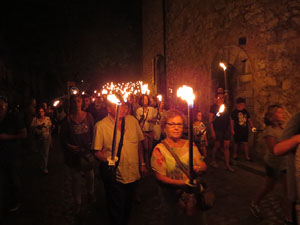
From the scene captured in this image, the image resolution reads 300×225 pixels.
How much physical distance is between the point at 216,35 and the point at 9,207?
344 inches

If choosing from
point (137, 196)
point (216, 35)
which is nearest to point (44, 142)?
point (137, 196)

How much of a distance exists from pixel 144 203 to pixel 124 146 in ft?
5.87

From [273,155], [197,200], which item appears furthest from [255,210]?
[197,200]

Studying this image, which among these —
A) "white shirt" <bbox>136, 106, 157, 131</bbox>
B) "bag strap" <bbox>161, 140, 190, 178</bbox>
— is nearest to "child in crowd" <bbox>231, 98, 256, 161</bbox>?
"white shirt" <bbox>136, 106, 157, 131</bbox>

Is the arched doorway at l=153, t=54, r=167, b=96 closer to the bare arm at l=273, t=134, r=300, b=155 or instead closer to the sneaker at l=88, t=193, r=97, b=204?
the sneaker at l=88, t=193, r=97, b=204

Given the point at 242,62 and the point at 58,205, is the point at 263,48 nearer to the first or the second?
the point at 242,62

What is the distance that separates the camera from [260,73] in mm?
7734

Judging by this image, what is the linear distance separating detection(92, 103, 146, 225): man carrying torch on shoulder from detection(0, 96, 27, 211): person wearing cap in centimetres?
180

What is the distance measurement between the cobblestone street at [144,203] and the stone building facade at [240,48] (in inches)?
108

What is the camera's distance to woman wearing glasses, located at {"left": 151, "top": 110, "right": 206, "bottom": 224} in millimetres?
2553

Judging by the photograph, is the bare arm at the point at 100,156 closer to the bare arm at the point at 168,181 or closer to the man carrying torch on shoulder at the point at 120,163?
the man carrying torch on shoulder at the point at 120,163

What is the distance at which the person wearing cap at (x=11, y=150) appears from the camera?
13.6 feet

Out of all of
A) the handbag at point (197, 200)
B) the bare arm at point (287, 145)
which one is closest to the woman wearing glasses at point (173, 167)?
the handbag at point (197, 200)

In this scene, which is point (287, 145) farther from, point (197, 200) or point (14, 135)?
point (14, 135)
